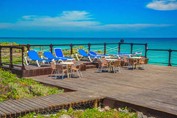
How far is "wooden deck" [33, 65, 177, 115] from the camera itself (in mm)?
6309

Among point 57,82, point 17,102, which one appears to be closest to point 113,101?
point 17,102

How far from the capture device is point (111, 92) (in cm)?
725

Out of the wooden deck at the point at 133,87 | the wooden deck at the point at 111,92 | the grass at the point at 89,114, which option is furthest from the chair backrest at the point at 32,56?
the grass at the point at 89,114

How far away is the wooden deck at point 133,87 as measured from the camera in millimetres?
6309

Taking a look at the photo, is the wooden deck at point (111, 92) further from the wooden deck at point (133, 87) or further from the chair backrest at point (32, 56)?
the chair backrest at point (32, 56)

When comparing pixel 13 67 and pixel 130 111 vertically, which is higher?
pixel 13 67

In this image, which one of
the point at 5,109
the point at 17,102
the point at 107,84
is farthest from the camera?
the point at 107,84

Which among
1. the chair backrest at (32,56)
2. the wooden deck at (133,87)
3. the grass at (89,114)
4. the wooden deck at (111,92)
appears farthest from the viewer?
the chair backrest at (32,56)

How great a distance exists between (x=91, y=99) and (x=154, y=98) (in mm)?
1446

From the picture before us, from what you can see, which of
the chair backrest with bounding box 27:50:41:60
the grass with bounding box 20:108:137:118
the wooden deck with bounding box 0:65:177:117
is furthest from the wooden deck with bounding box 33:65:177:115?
the chair backrest with bounding box 27:50:41:60

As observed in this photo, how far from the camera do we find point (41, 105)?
5.80m

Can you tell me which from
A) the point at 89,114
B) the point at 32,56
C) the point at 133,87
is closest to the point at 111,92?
the point at 133,87

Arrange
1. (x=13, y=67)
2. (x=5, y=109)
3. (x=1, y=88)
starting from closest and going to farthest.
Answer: (x=5, y=109) < (x=1, y=88) < (x=13, y=67)

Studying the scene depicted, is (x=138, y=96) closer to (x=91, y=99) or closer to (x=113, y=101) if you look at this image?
(x=113, y=101)
